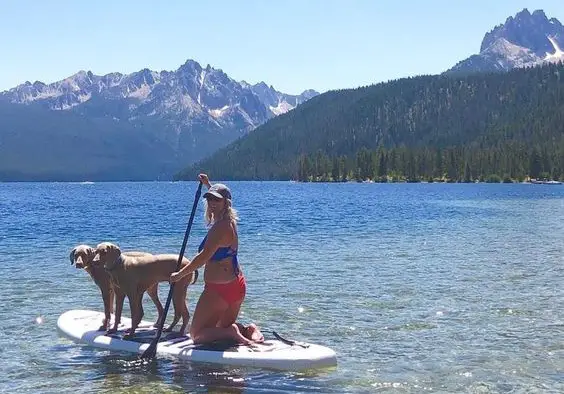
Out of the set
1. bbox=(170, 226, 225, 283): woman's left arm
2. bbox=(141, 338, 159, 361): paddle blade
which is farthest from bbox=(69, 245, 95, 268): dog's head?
bbox=(170, 226, 225, 283): woman's left arm

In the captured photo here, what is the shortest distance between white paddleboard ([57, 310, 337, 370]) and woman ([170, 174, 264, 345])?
35cm

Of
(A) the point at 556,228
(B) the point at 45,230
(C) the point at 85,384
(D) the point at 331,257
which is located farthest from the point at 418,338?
(B) the point at 45,230

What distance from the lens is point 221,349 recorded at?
49.3ft

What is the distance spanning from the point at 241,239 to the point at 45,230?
22244 mm

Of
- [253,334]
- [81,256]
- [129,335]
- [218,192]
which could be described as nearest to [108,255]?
[81,256]

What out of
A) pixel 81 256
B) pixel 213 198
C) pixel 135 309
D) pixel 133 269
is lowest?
pixel 135 309

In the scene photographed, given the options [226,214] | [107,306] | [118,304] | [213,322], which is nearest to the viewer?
[226,214]

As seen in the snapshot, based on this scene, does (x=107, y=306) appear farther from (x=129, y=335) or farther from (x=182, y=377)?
(x=182, y=377)

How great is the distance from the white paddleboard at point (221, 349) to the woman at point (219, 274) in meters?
0.35

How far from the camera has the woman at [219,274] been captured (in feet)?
47.6

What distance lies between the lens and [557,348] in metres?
16.4

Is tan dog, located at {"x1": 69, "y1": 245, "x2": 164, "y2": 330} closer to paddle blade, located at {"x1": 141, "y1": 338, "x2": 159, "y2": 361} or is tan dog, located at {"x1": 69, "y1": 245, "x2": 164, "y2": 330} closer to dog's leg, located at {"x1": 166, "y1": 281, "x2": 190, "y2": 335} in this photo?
dog's leg, located at {"x1": 166, "y1": 281, "x2": 190, "y2": 335}

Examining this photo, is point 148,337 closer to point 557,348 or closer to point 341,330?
point 341,330

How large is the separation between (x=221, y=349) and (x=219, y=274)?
1.74 m
